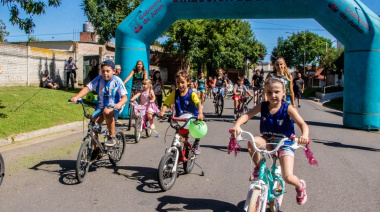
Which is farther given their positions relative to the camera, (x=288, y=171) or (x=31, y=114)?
(x=31, y=114)

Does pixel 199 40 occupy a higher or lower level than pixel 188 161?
higher

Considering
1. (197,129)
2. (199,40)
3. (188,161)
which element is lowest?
(188,161)

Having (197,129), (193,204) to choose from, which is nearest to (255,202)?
(193,204)

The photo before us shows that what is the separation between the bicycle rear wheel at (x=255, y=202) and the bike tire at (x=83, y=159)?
285 centimetres

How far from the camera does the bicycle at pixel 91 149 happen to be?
5570mm

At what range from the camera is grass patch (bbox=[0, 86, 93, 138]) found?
935 cm

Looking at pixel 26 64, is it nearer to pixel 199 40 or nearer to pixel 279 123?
pixel 199 40

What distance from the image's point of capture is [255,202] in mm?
3576

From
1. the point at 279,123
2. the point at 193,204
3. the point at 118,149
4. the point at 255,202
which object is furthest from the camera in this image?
the point at 118,149

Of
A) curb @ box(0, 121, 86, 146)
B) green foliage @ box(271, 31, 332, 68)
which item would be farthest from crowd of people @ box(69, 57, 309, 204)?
green foliage @ box(271, 31, 332, 68)

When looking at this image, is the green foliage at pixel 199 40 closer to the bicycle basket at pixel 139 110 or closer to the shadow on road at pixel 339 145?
the bicycle basket at pixel 139 110

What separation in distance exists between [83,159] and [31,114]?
6.00m

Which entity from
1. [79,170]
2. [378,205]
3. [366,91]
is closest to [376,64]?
[366,91]

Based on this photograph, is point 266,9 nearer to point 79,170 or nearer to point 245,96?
point 245,96
